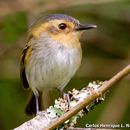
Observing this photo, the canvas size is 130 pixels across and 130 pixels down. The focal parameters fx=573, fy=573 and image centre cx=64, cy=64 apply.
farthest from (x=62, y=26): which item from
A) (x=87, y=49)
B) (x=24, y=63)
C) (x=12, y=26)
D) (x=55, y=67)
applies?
(x=87, y=49)

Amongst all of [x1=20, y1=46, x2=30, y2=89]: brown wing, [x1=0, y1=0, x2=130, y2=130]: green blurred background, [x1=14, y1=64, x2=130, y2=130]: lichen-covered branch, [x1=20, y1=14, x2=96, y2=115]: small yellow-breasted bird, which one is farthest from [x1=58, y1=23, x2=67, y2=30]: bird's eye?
[x1=0, y1=0, x2=130, y2=130]: green blurred background

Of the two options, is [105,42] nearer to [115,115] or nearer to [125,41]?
[125,41]

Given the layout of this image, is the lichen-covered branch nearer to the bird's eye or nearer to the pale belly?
the pale belly

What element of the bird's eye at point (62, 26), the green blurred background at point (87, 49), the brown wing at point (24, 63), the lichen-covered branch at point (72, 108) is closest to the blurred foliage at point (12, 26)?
the green blurred background at point (87, 49)

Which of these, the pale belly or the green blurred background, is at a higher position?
the green blurred background

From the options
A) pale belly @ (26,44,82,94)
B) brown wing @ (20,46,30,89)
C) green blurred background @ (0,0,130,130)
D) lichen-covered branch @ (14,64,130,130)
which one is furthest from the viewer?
green blurred background @ (0,0,130,130)

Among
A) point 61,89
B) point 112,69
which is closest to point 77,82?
point 112,69
